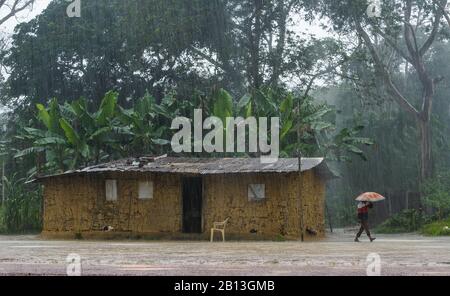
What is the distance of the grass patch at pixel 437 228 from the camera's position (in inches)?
1130

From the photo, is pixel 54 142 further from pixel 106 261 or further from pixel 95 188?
pixel 106 261

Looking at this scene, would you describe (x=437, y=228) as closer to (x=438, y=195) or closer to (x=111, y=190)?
(x=438, y=195)

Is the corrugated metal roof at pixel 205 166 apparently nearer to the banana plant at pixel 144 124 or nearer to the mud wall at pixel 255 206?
the mud wall at pixel 255 206

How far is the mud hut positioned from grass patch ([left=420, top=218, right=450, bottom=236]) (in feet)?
17.3

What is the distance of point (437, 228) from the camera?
29359 mm

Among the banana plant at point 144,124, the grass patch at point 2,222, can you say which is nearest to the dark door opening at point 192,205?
the banana plant at point 144,124

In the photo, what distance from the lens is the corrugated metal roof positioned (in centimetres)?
2398

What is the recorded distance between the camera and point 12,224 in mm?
30750

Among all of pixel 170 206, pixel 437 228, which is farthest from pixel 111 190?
pixel 437 228

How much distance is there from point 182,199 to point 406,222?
1220cm

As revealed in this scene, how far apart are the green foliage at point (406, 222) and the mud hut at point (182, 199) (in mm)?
7964

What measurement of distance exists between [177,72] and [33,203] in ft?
35.9

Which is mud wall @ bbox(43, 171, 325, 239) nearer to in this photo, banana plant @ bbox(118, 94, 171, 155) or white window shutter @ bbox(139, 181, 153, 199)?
white window shutter @ bbox(139, 181, 153, 199)

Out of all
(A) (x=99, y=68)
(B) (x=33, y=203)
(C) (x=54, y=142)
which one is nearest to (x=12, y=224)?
(B) (x=33, y=203)
